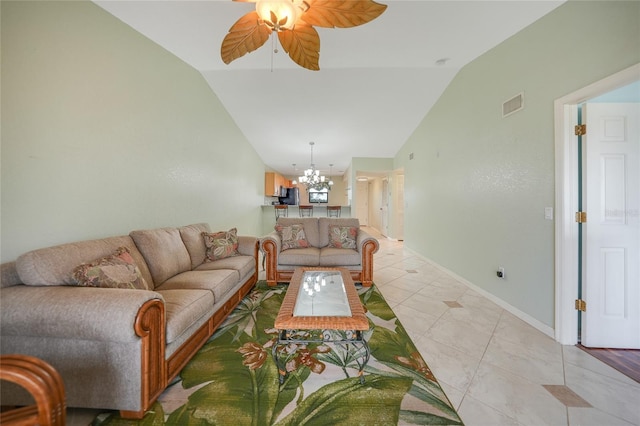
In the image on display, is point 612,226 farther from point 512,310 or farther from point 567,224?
point 512,310

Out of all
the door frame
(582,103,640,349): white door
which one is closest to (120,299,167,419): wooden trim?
the door frame

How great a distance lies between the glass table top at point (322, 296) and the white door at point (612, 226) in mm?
2082

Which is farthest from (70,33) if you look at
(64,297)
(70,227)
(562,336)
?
(562,336)

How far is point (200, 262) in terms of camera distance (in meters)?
2.56

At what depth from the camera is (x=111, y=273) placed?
4.67ft

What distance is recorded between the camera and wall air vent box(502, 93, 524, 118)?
226 cm

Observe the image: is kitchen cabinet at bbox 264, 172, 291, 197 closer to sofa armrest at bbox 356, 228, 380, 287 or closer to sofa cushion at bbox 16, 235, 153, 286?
sofa armrest at bbox 356, 228, 380, 287

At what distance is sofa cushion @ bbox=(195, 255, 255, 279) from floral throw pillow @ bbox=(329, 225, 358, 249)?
1.26 meters

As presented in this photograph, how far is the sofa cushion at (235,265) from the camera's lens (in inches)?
94.1

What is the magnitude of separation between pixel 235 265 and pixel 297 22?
2270 mm

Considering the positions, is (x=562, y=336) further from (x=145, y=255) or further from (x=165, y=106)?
(x=165, y=106)

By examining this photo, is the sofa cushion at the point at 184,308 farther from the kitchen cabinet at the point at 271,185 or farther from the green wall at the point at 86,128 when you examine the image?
the kitchen cabinet at the point at 271,185

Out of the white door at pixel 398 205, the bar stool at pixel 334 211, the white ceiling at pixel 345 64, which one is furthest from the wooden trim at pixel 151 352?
the white door at pixel 398 205

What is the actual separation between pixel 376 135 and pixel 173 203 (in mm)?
4609
